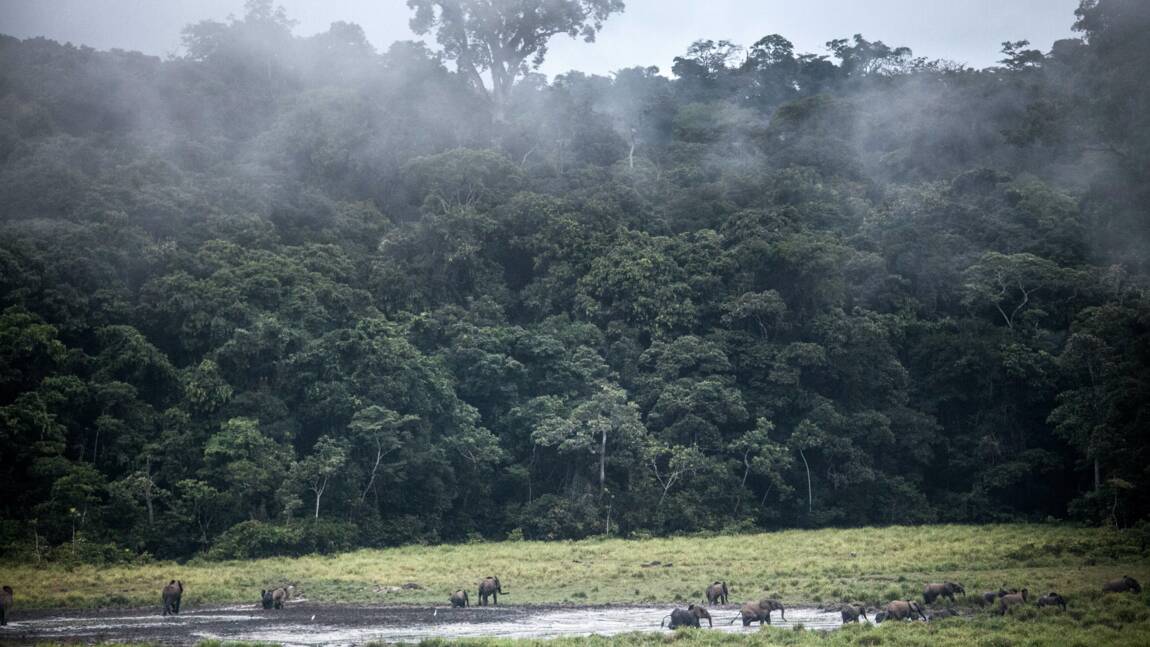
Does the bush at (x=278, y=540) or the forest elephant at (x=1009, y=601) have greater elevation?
the bush at (x=278, y=540)

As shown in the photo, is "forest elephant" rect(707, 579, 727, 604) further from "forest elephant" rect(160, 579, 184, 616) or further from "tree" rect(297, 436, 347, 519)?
"tree" rect(297, 436, 347, 519)

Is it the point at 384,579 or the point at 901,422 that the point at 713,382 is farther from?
the point at 384,579

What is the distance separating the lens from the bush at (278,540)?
4162 cm

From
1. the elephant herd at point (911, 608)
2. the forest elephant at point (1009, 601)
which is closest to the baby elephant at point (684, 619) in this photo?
the elephant herd at point (911, 608)

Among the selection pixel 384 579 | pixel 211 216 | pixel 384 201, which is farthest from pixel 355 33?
pixel 384 579

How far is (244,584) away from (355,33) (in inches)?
2184

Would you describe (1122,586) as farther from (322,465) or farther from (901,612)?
(322,465)

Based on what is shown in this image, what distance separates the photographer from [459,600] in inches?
1211

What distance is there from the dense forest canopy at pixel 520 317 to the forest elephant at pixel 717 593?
60.8 ft

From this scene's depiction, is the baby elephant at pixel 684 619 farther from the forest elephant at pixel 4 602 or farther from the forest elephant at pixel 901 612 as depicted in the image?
the forest elephant at pixel 4 602

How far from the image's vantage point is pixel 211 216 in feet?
180

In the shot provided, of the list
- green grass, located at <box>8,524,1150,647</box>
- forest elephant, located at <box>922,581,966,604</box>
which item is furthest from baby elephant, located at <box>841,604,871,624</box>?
forest elephant, located at <box>922,581,966,604</box>

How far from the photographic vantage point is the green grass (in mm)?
23312

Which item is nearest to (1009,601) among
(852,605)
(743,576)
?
(852,605)
